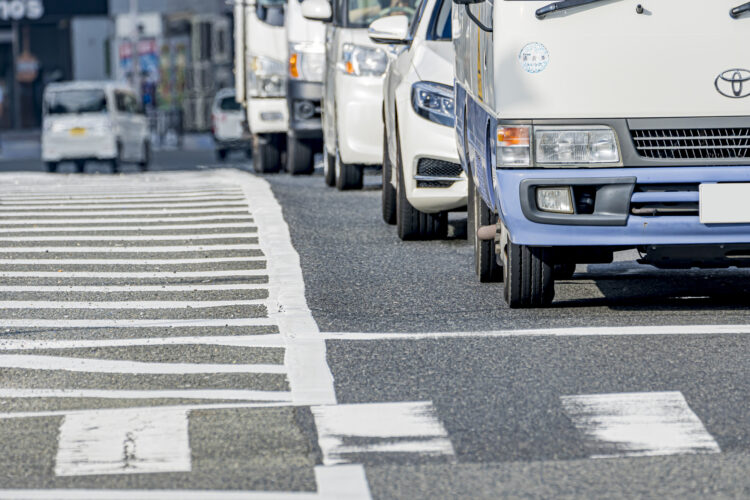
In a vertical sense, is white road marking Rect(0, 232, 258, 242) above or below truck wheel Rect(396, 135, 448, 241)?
below

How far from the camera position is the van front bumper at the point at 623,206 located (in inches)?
309

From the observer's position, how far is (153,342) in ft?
25.9

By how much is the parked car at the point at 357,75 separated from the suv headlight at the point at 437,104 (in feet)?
12.7

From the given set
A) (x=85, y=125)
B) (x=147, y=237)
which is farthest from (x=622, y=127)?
(x=85, y=125)

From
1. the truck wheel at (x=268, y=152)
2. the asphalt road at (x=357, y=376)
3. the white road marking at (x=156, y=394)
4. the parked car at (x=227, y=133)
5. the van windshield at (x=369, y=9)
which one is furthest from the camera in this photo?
the parked car at (x=227, y=133)

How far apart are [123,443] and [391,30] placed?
6.29 meters

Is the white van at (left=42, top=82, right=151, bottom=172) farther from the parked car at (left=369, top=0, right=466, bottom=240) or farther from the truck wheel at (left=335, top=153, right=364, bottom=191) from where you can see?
the parked car at (left=369, top=0, right=466, bottom=240)

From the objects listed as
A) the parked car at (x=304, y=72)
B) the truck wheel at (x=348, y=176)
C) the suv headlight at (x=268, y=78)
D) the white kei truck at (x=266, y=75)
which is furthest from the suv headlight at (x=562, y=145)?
the suv headlight at (x=268, y=78)

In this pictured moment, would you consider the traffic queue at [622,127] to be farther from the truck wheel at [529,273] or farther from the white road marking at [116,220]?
the white road marking at [116,220]

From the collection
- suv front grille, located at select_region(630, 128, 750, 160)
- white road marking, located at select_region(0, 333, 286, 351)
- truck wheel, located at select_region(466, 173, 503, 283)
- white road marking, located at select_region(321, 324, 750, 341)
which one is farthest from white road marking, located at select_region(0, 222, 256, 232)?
suv front grille, located at select_region(630, 128, 750, 160)

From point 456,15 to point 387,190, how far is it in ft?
9.93

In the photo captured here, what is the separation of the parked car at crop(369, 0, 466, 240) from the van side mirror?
3.85 metres

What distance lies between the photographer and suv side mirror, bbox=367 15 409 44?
11.6 meters

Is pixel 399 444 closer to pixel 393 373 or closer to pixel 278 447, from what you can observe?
pixel 278 447
